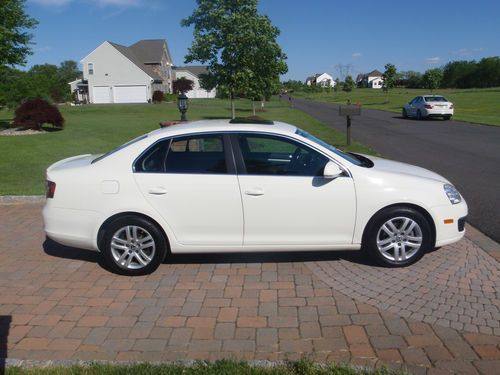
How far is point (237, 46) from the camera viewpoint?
25250mm

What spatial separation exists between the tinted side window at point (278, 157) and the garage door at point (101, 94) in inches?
2413

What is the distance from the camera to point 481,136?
1733cm

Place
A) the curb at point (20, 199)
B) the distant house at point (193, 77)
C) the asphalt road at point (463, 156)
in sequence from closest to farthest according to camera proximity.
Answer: the asphalt road at point (463, 156)
the curb at point (20, 199)
the distant house at point (193, 77)

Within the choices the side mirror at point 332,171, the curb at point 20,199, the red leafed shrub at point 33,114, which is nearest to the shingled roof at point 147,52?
the red leafed shrub at point 33,114

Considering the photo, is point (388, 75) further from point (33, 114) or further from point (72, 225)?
point (72, 225)

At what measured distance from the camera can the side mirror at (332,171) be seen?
4.61m

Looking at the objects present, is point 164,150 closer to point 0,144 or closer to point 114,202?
point 114,202

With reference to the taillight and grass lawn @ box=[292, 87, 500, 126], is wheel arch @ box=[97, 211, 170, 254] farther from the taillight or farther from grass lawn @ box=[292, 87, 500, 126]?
grass lawn @ box=[292, 87, 500, 126]

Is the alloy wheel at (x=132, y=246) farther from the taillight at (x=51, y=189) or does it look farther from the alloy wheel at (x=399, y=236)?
Result: the alloy wheel at (x=399, y=236)

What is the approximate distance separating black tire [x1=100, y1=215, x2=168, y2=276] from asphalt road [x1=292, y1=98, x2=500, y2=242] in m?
4.00

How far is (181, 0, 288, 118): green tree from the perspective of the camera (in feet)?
82.0

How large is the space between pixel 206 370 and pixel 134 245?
2.00m

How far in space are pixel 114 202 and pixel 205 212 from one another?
0.90 metres

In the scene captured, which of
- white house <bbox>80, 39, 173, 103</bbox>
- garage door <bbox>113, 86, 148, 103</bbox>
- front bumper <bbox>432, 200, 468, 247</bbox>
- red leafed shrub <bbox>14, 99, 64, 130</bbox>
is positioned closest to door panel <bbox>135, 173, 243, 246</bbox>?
front bumper <bbox>432, 200, 468, 247</bbox>
